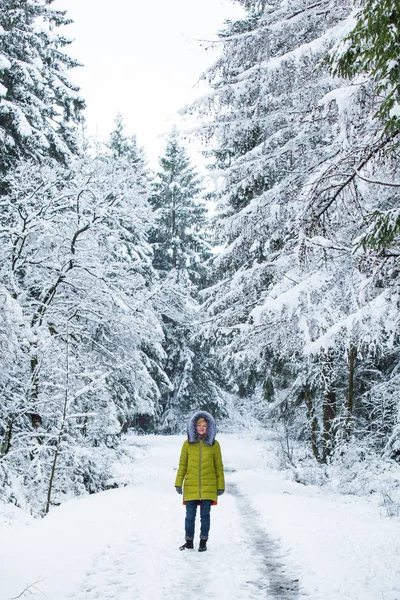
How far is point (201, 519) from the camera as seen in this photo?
6824 mm

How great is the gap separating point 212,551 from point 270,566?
103 centimetres

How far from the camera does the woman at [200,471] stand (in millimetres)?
6922

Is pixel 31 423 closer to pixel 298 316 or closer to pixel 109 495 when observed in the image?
pixel 109 495

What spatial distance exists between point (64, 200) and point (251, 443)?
741 inches

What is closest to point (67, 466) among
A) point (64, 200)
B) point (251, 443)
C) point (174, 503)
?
point (174, 503)

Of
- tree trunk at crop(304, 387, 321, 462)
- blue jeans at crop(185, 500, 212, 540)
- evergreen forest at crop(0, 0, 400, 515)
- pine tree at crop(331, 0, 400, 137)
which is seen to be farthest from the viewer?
tree trunk at crop(304, 387, 321, 462)

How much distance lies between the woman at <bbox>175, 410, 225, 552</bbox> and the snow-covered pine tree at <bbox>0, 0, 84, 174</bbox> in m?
10.5

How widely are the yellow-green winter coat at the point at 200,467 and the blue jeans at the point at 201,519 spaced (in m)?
0.09

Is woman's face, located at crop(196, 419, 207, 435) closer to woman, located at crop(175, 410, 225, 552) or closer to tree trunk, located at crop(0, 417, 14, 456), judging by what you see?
woman, located at crop(175, 410, 225, 552)

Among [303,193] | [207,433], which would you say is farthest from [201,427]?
[303,193]

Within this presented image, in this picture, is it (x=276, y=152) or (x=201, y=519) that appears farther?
(x=276, y=152)

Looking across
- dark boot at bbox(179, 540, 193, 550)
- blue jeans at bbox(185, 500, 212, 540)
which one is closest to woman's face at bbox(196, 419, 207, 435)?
blue jeans at bbox(185, 500, 212, 540)

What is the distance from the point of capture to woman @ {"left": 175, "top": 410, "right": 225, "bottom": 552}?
6922 millimetres

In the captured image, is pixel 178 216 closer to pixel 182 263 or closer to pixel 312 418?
pixel 182 263
